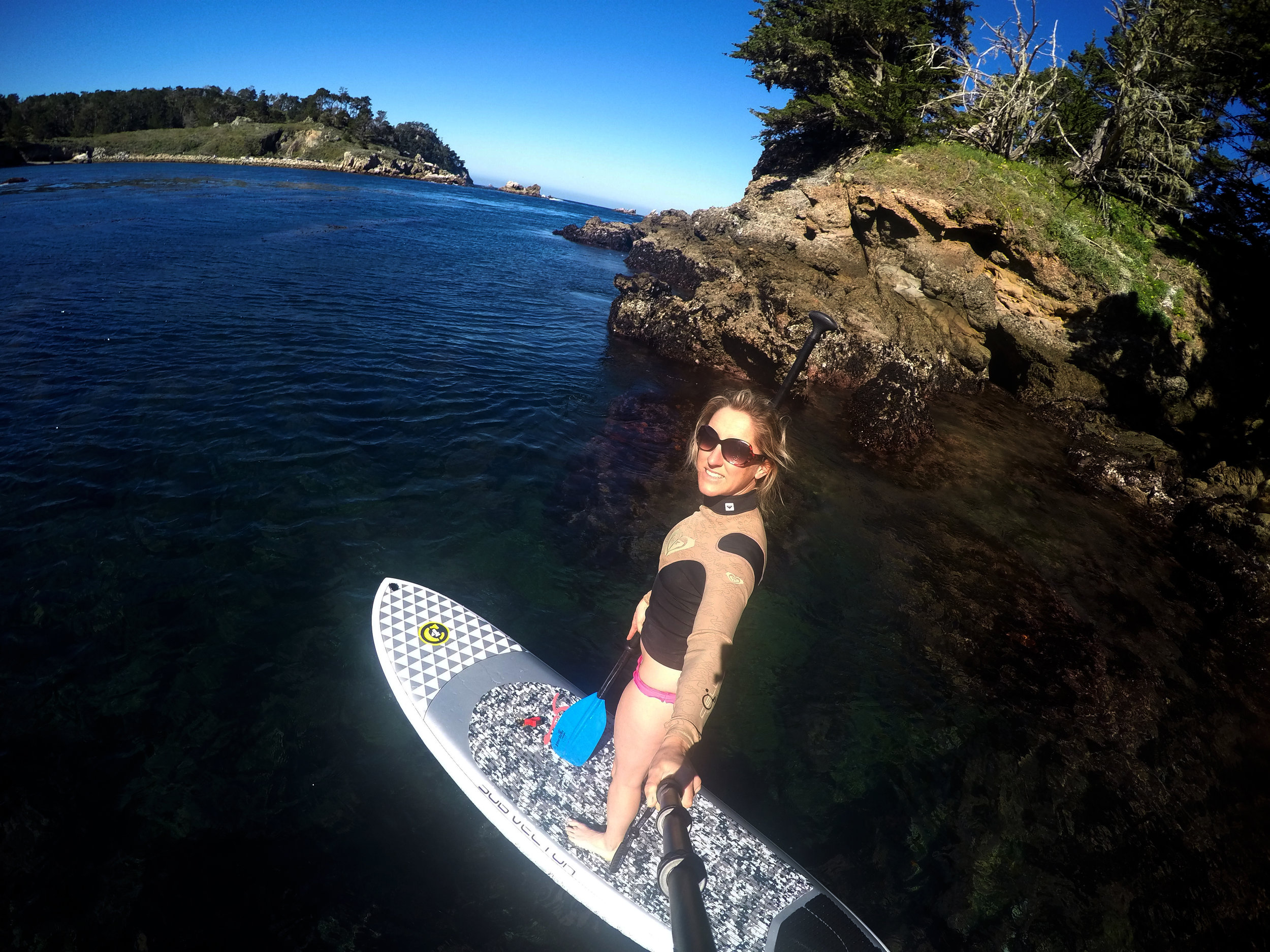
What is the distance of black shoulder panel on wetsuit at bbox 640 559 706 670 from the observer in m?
3.34

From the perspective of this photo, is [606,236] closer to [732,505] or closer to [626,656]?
[626,656]

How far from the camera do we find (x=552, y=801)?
16.2 feet

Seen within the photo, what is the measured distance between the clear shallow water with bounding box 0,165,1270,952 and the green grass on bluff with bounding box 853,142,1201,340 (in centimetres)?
610

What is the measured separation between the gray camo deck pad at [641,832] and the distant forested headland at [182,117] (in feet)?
354

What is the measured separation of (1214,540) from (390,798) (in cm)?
1637

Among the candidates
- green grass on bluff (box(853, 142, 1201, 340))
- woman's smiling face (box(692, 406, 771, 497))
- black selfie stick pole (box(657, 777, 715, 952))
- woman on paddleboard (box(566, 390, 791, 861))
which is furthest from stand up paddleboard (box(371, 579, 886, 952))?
green grass on bluff (box(853, 142, 1201, 340))

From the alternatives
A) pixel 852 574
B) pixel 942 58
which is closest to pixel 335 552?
pixel 852 574

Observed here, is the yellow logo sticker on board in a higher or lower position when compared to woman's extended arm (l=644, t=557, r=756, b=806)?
lower

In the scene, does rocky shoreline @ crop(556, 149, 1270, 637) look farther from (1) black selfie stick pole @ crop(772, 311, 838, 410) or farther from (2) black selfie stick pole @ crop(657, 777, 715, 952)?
(2) black selfie stick pole @ crop(657, 777, 715, 952)

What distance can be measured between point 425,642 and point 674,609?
4.31 m

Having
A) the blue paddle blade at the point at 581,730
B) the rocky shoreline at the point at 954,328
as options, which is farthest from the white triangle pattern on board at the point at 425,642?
the rocky shoreline at the point at 954,328

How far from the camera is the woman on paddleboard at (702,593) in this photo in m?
2.80

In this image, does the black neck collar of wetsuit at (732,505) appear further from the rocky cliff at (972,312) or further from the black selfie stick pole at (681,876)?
the rocky cliff at (972,312)

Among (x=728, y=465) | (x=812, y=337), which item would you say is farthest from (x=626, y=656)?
(x=812, y=337)
